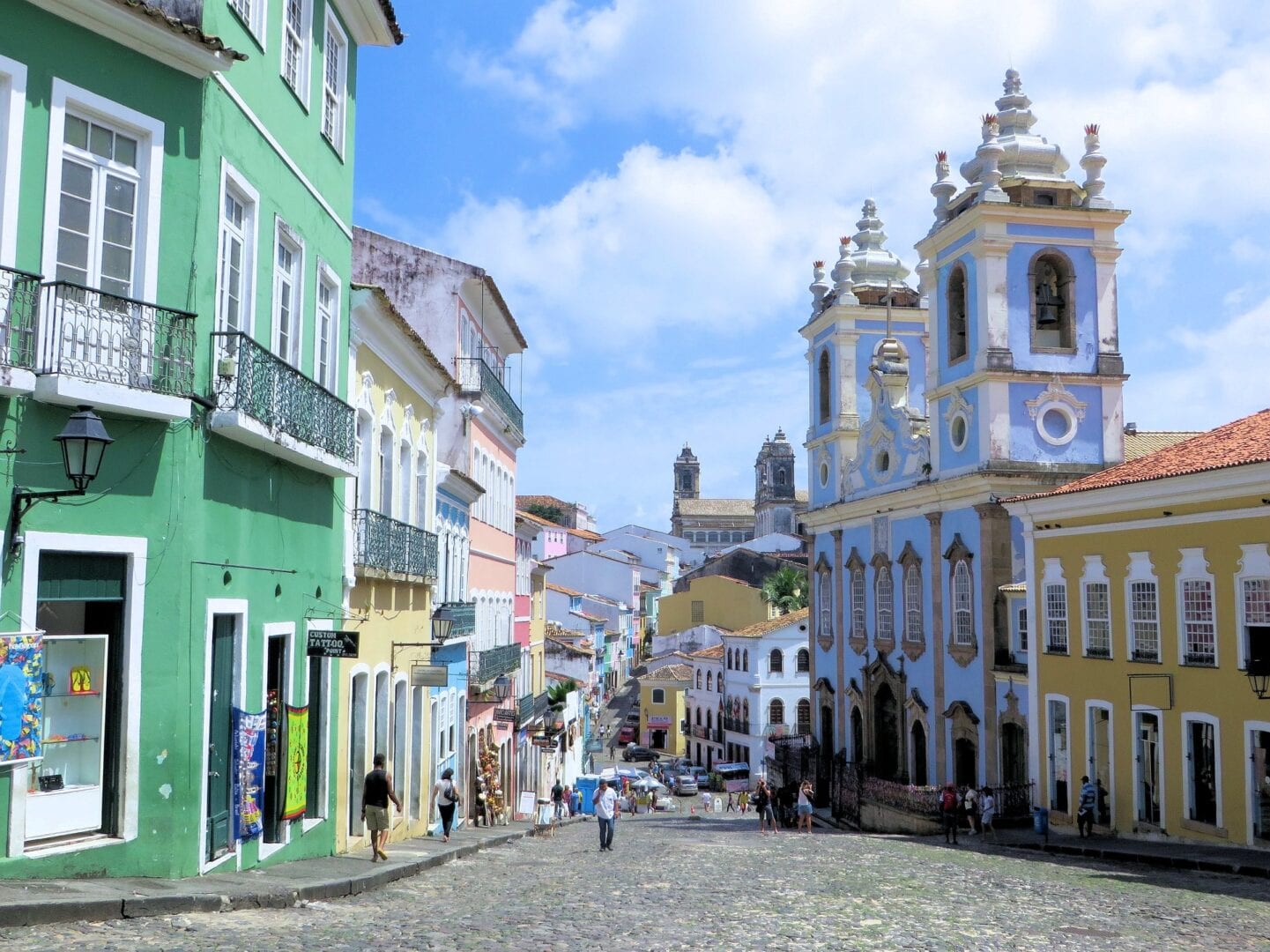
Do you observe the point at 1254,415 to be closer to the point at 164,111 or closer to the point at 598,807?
the point at 598,807

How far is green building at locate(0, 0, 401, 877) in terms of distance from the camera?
870 centimetres

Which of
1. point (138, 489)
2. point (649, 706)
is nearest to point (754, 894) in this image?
point (138, 489)

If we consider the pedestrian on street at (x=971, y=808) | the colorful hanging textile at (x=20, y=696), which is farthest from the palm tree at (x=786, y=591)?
the colorful hanging textile at (x=20, y=696)

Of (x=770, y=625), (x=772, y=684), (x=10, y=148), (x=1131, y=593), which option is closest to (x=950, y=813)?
(x=1131, y=593)

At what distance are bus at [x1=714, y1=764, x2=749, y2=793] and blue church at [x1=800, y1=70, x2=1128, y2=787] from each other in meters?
24.0

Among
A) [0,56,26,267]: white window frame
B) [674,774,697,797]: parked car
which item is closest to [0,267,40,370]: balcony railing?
[0,56,26,267]: white window frame

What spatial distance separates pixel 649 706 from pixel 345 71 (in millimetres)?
67781

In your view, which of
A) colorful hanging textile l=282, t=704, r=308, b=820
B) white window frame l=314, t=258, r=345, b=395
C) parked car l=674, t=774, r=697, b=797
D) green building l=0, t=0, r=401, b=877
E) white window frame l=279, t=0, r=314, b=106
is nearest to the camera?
green building l=0, t=0, r=401, b=877

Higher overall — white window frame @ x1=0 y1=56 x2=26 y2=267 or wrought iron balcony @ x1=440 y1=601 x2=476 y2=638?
white window frame @ x1=0 y1=56 x2=26 y2=267

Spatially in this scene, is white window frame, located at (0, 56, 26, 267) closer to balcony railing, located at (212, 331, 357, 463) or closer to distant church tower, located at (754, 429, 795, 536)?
balcony railing, located at (212, 331, 357, 463)

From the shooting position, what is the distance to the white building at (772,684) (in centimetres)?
6581

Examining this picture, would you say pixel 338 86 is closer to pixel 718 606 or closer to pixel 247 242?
pixel 247 242

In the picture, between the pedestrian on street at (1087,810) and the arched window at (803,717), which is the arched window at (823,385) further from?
the arched window at (803,717)

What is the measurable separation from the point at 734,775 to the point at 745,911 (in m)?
53.8
